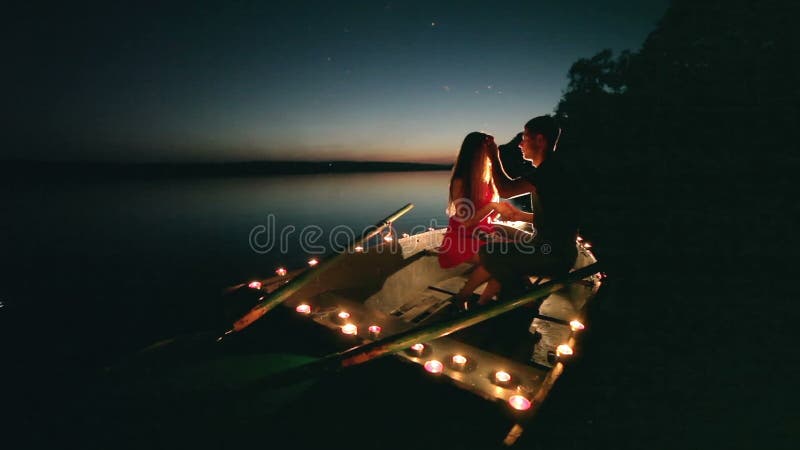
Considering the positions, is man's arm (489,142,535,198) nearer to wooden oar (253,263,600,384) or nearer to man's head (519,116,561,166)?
man's head (519,116,561,166)

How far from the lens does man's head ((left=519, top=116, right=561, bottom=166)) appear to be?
11.6 ft

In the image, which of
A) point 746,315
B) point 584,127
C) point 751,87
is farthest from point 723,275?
point 584,127

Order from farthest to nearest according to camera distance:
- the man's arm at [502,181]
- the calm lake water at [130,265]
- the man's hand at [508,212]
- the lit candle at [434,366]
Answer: the calm lake water at [130,265] → the man's hand at [508,212] → the man's arm at [502,181] → the lit candle at [434,366]

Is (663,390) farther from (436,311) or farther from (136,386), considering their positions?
(136,386)

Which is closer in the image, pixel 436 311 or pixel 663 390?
pixel 663 390

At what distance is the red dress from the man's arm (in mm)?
159

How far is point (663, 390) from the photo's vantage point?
419 centimetres

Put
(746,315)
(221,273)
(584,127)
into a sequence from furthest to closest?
1. (584,127)
2. (221,273)
3. (746,315)

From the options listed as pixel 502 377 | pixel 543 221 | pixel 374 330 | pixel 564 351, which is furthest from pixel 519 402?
pixel 543 221

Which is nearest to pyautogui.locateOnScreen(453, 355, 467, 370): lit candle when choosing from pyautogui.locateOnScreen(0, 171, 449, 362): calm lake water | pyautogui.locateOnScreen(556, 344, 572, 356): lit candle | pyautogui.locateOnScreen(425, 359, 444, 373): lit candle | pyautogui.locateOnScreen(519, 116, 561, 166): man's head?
pyautogui.locateOnScreen(425, 359, 444, 373): lit candle

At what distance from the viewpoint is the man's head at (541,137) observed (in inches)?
139

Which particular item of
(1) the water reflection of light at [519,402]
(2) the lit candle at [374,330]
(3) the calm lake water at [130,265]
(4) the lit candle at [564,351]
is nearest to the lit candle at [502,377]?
(1) the water reflection of light at [519,402]

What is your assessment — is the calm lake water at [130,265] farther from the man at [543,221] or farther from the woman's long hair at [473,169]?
the man at [543,221]

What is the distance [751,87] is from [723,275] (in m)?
20.0
